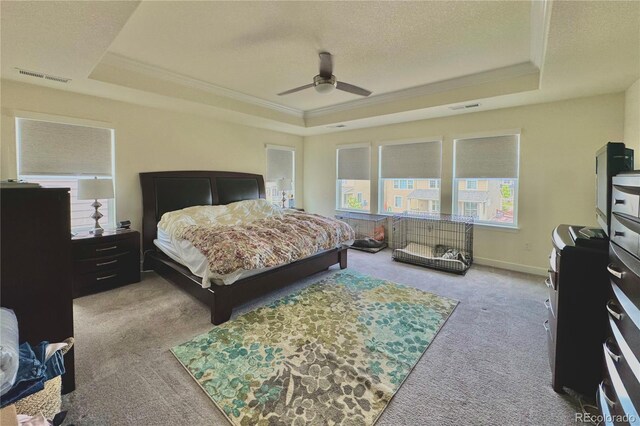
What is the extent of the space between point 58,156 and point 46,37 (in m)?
1.91

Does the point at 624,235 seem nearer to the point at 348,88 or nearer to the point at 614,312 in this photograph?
the point at 614,312

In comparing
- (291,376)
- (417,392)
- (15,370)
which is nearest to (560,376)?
(417,392)

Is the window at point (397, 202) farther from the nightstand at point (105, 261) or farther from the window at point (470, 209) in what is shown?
the nightstand at point (105, 261)

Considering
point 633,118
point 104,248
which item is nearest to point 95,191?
point 104,248

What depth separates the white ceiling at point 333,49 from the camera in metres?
2.10

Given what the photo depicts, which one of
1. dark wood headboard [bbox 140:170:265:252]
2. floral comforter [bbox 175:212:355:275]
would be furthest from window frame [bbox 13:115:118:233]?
floral comforter [bbox 175:212:355:275]

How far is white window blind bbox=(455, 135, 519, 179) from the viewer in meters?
4.26

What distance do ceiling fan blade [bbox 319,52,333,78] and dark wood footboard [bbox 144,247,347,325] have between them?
2.23m

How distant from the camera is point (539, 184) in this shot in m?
4.04

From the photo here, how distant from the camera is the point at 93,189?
136 inches

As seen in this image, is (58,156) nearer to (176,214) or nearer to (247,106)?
(176,214)

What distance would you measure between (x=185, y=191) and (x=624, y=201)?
4.90 meters

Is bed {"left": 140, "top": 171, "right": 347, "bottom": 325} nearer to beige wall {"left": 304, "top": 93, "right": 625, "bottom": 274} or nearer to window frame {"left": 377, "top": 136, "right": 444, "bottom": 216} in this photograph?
window frame {"left": 377, "top": 136, "right": 444, "bottom": 216}

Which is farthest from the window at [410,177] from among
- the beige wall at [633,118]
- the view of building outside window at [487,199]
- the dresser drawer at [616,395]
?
the dresser drawer at [616,395]
